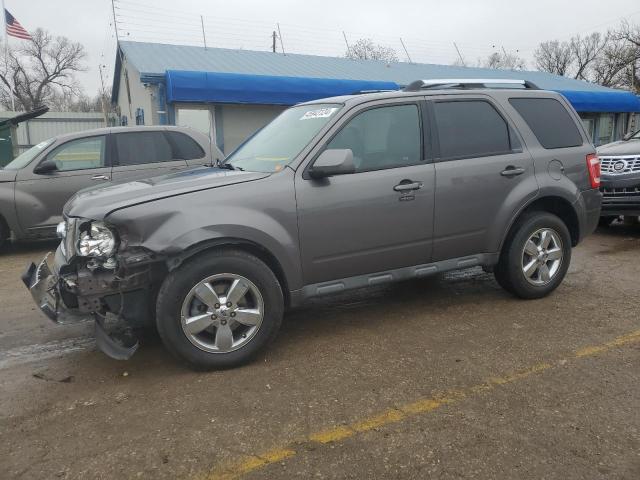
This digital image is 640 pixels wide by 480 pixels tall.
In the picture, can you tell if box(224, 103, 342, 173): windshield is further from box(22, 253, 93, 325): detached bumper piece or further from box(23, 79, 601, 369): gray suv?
box(22, 253, 93, 325): detached bumper piece

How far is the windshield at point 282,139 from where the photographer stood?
405 centimetres

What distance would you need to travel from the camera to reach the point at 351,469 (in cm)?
252

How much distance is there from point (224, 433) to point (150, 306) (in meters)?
1.10

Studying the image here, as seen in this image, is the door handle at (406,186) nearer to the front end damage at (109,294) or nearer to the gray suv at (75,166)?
the front end damage at (109,294)

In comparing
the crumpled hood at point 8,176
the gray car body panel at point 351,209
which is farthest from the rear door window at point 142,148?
the gray car body panel at point 351,209

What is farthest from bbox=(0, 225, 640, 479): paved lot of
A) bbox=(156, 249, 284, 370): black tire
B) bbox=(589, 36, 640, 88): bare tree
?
bbox=(589, 36, 640, 88): bare tree

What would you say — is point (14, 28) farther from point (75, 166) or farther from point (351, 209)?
point (351, 209)

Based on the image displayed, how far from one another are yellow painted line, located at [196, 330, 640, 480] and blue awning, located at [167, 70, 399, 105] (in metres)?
11.0

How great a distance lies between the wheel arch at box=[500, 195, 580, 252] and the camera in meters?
4.78

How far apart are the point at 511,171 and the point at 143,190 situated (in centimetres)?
305

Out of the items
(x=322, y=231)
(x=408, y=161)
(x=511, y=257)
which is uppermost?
(x=408, y=161)

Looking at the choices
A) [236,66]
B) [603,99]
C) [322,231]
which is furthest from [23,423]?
[603,99]

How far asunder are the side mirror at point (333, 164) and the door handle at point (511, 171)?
1.56 meters

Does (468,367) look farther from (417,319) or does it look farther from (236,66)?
(236,66)
